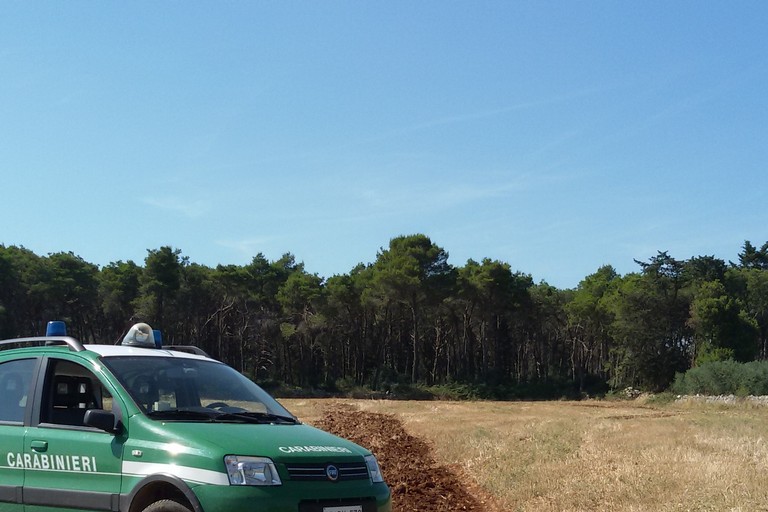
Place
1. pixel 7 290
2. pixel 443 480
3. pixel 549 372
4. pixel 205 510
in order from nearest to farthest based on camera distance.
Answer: pixel 205 510 < pixel 443 480 < pixel 7 290 < pixel 549 372

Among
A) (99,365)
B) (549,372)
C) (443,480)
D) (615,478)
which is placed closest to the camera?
(99,365)

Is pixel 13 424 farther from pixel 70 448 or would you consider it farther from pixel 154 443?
pixel 154 443

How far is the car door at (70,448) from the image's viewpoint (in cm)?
634

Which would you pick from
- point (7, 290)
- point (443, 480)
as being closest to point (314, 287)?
point (7, 290)

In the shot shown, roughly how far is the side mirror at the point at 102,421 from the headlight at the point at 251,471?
1073mm

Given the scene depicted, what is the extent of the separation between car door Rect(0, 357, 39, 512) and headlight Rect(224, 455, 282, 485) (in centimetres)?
219

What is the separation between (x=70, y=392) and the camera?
7.24m

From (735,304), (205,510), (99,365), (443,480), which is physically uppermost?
(735,304)

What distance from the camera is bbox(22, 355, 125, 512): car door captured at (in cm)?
634

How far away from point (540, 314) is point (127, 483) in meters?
71.9

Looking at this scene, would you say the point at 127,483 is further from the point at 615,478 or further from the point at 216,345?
the point at 216,345

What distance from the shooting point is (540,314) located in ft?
250

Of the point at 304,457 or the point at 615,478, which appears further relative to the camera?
the point at 615,478

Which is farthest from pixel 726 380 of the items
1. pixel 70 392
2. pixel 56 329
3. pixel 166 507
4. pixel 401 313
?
pixel 166 507
